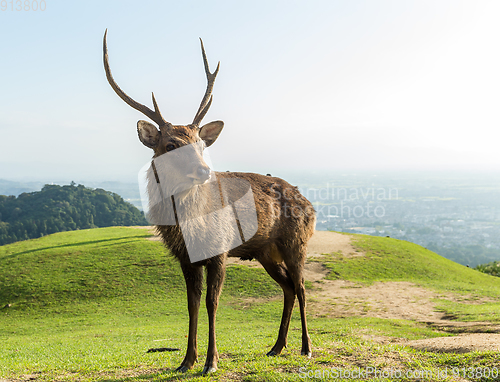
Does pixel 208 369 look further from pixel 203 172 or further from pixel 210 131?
pixel 210 131

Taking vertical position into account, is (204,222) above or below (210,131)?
below

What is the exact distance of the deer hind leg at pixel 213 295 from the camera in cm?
508

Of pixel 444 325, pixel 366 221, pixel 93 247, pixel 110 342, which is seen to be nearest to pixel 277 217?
pixel 110 342

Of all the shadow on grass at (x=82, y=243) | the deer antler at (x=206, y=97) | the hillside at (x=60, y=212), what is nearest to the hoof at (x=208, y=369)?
the deer antler at (x=206, y=97)

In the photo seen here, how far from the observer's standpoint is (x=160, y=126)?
5242 millimetres

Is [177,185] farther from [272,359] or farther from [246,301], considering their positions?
[246,301]

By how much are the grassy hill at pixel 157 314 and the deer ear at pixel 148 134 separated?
5.32 feet

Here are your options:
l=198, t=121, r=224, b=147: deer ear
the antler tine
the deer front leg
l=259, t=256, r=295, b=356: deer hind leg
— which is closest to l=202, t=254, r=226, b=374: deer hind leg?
the deer front leg

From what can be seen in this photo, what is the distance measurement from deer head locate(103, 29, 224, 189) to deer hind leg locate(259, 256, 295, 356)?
2.38 meters

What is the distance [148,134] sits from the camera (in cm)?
509

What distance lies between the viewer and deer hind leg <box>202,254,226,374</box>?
5.08m

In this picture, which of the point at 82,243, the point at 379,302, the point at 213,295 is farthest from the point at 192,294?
the point at 82,243

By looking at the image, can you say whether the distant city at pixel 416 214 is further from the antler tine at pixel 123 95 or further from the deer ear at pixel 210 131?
the deer ear at pixel 210 131

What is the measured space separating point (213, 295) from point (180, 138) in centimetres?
221
